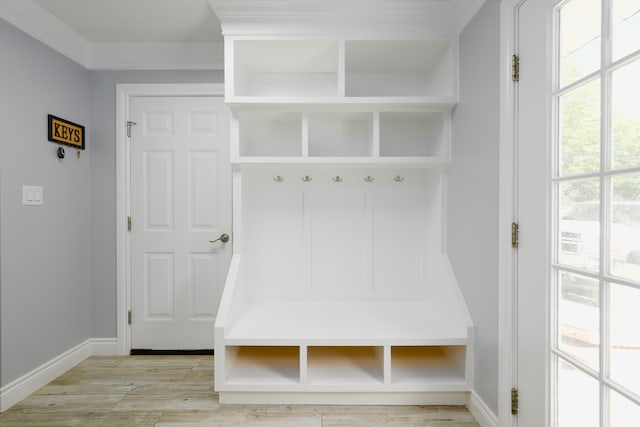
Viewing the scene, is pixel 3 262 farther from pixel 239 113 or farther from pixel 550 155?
pixel 550 155

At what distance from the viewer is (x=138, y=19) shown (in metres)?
2.24

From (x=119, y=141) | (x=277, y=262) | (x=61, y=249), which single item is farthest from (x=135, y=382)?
(x=119, y=141)

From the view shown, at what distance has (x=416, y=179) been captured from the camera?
2.33 m

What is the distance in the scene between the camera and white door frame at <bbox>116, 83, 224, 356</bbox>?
257cm

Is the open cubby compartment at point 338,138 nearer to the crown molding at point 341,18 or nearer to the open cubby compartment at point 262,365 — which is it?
the crown molding at point 341,18

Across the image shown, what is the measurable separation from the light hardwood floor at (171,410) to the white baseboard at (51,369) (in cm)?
4

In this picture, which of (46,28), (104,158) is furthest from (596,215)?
(46,28)

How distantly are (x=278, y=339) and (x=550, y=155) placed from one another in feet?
4.89

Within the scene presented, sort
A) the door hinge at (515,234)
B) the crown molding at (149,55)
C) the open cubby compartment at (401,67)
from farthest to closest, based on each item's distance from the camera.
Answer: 1. the crown molding at (149,55)
2. the open cubby compartment at (401,67)
3. the door hinge at (515,234)

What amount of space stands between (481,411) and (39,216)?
274 centimetres

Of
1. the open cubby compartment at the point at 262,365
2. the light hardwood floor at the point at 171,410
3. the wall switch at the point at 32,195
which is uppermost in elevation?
the wall switch at the point at 32,195

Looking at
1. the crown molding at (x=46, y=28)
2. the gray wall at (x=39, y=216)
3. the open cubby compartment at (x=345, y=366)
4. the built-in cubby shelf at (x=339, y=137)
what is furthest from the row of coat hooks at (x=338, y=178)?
the crown molding at (x=46, y=28)

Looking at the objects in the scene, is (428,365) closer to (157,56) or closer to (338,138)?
(338,138)

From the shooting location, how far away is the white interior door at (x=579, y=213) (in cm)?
97
